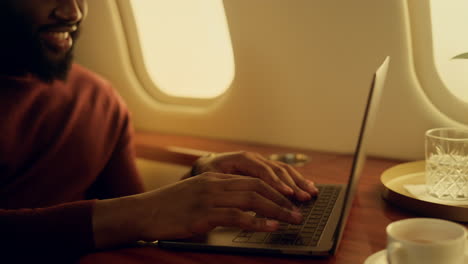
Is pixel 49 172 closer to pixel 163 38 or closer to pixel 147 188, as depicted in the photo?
pixel 147 188

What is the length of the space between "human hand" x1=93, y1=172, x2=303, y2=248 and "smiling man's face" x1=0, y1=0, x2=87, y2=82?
584mm

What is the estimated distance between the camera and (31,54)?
136cm

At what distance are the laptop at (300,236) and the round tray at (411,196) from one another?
118 millimetres

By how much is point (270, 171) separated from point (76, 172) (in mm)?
579

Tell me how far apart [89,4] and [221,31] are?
47 centimetres

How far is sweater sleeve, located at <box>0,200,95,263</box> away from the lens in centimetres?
85

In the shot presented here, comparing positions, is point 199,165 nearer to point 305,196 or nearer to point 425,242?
point 305,196

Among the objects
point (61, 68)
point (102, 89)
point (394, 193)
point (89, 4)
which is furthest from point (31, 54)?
point (394, 193)

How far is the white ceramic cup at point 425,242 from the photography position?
0.60 m

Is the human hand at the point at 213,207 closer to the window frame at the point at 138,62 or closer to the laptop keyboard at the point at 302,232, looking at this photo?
the laptop keyboard at the point at 302,232

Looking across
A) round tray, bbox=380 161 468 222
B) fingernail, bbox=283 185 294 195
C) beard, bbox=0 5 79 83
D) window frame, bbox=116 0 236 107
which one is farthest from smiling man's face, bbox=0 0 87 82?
round tray, bbox=380 161 468 222

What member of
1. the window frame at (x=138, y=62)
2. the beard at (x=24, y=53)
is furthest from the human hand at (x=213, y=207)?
the window frame at (x=138, y=62)

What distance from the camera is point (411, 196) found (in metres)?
0.93

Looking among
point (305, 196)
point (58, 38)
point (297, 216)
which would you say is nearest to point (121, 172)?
point (58, 38)
